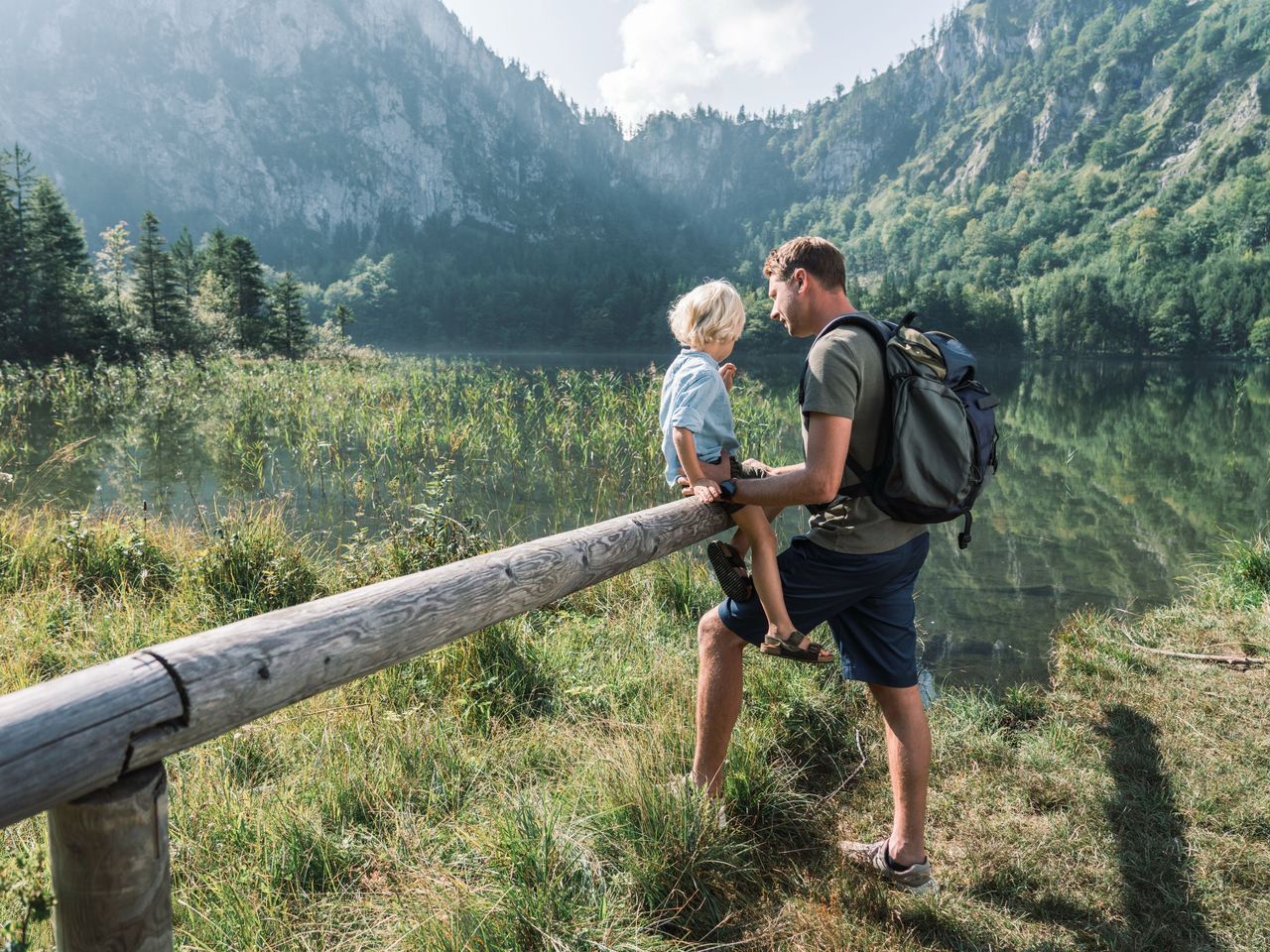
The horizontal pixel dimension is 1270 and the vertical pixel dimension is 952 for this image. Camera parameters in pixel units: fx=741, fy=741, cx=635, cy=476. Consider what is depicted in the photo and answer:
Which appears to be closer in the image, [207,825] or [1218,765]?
[207,825]

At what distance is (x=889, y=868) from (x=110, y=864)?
2.33 metres

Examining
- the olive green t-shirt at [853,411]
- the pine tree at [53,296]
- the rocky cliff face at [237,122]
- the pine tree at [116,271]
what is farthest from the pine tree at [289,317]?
the rocky cliff face at [237,122]

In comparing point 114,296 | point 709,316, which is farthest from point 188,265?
point 709,316

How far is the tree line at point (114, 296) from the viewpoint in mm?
28984

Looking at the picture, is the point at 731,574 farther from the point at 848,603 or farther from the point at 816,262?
the point at 816,262

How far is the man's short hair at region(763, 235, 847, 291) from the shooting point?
8.33ft

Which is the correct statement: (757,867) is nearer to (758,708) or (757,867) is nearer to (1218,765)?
(758,708)

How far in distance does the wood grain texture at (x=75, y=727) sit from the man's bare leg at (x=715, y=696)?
5.72ft

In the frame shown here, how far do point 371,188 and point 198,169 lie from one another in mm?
37117

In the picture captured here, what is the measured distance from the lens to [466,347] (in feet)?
292

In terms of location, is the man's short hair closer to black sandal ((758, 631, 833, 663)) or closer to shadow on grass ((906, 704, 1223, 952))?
black sandal ((758, 631, 833, 663))

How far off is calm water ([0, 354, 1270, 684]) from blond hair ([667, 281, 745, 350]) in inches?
154

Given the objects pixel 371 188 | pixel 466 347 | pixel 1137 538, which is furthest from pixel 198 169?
pixel 1137 538

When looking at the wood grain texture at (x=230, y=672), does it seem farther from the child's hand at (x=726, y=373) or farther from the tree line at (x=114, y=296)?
the tree line at (x=114, y=296)
